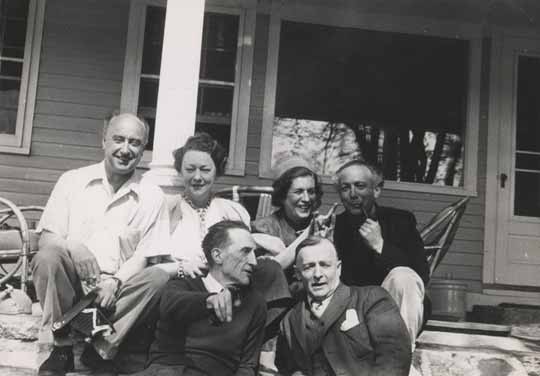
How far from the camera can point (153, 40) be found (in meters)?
6.37

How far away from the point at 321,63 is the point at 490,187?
2.16m

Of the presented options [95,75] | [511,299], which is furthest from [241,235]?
[511,299]

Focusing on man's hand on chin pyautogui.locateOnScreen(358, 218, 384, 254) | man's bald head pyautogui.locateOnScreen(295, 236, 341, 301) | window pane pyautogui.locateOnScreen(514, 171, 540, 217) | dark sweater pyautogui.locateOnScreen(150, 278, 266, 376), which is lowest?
dark sweater pyautogui.locateOnScreen(150, 278, 266, 376)

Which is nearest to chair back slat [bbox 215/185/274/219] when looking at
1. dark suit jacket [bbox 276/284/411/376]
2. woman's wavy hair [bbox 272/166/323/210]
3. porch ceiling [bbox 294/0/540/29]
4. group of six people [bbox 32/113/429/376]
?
woman's wavy hair [bbox 272/166/323/210]

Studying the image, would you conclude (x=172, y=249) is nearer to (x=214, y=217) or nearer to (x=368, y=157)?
(x=214, y=217)

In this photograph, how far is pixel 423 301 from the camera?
3.31m

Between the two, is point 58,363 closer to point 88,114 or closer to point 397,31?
point 88,114

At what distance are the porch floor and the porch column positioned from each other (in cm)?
108

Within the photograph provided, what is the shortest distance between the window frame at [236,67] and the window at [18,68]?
0.80 m

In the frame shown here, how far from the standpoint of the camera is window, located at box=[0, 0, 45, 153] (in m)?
6.05

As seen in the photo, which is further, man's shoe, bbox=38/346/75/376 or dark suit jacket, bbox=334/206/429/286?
dark suit jacket, bbox=334/206/429/286

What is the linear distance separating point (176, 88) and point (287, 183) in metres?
0.96

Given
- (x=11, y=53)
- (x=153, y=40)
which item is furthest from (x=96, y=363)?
(x=11, y=53)

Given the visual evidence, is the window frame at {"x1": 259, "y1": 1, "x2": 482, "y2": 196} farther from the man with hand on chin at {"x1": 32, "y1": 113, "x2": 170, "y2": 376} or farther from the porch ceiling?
the man with hand on chin at {"x1": 32, "y1": 113, "x2": 170, "y2": 376}
